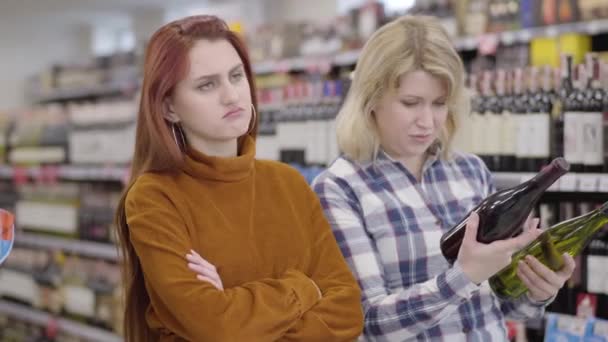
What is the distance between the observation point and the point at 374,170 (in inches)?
72.7

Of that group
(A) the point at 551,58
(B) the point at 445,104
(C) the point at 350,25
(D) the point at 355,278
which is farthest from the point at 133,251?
(C) the point at 350,25

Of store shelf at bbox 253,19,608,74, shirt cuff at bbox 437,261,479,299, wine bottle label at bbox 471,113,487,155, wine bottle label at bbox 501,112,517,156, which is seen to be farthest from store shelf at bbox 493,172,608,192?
shirt cuff at bbox 437,261,479,299

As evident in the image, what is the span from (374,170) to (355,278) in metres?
0.29

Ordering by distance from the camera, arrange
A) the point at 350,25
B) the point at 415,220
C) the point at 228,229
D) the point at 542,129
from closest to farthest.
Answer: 1. the point at 228,229
2. the point at 415,220
3. the point at 542,129
4. the point at 350,25

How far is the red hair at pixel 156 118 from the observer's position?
61.2 inches

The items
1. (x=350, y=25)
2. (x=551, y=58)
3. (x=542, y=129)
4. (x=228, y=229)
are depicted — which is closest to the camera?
(x=228, y=229)

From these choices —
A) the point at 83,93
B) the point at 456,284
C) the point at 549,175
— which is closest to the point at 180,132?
the point at 456,284

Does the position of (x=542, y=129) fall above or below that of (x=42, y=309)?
above

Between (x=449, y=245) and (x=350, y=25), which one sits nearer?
(x=449, y=245)

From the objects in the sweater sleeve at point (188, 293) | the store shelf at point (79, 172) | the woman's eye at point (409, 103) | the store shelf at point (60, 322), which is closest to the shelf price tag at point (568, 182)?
the woman's eye at point (409, 103)

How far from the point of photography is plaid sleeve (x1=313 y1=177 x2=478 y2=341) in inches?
62.9

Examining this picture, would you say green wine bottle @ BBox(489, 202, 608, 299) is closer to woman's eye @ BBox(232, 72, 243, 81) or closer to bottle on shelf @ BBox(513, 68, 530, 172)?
woman's eye @ BBox(232, 72, 243, 81)

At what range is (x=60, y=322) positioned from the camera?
5473 millimetres

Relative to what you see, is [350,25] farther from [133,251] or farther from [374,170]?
[133,251]
